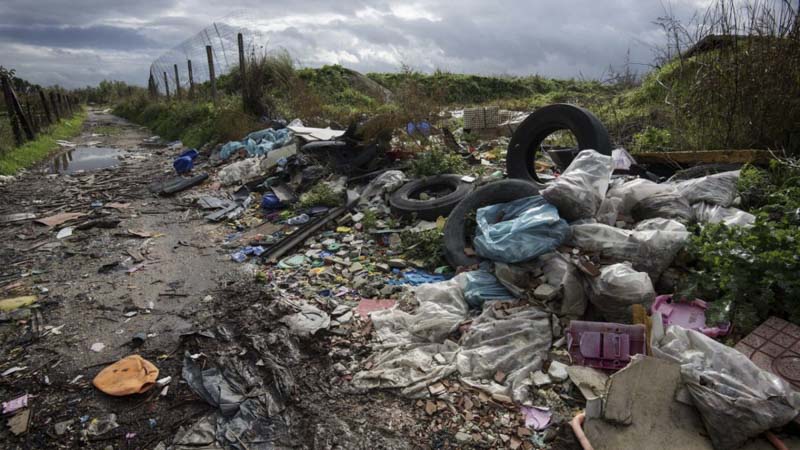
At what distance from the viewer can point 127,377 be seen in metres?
2.88

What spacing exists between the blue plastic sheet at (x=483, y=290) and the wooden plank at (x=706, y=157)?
8.78ft

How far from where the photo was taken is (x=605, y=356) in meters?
2.70

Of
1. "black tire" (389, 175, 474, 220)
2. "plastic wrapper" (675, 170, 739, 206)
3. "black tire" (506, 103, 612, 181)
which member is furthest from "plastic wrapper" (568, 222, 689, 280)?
"black tire" (389, 175, 474, 220)

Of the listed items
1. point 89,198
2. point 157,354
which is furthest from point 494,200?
point 89,198

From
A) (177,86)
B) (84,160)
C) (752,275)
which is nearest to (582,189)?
(752,275)

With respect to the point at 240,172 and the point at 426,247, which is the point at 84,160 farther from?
the point at 426,247

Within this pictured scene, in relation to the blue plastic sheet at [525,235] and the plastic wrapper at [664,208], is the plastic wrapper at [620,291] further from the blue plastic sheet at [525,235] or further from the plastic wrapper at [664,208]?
the plastic wrapper at [664,208]

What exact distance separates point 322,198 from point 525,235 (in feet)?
10.9

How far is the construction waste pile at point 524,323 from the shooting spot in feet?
7.32

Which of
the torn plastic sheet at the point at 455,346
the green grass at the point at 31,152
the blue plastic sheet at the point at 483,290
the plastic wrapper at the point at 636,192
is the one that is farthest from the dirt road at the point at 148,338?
the green grass at the point at 31,152

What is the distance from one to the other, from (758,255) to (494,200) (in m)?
2.12

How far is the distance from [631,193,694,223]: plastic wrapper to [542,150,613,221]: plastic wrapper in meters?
0.33

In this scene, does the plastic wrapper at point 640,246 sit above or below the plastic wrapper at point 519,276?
above

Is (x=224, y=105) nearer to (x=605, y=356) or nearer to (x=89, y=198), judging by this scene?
(x=89, y=198)
